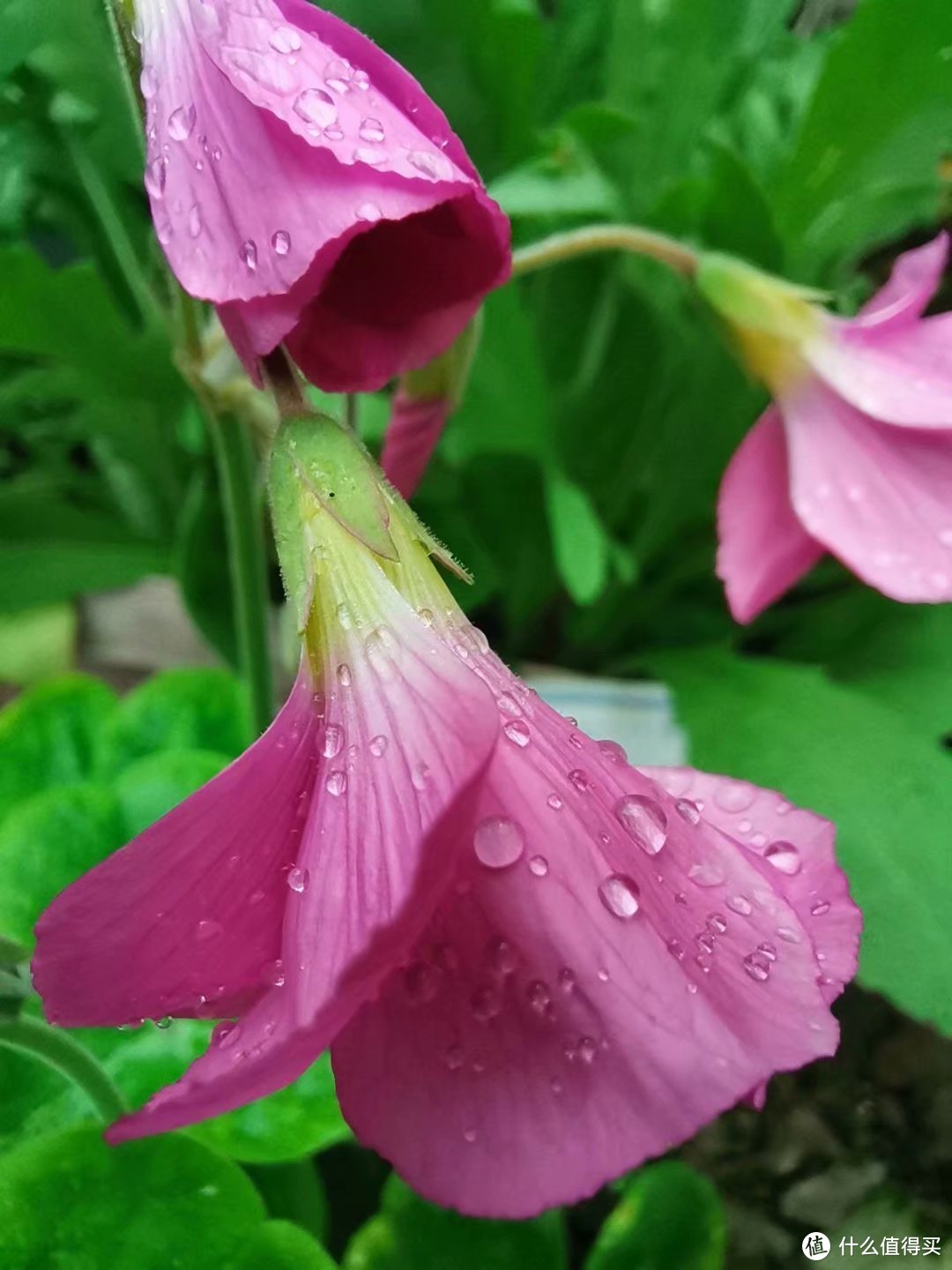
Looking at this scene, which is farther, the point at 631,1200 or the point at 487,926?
the point at 631,1200

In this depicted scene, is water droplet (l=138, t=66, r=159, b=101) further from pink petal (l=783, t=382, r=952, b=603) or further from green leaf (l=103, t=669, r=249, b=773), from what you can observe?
green leaf (l=103, t=669, r=249, b=773)

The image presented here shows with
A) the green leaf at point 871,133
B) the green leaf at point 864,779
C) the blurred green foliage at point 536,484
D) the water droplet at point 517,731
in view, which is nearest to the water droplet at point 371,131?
the water droplet at point 517,731

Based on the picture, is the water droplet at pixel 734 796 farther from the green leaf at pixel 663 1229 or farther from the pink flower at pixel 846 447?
the green leaf at pixel 663 1229

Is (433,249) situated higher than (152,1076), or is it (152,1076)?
(433,249)

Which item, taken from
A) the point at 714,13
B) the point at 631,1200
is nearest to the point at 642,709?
the point at 631,1200

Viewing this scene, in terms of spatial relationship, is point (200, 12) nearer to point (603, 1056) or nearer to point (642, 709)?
point (603, 1056)

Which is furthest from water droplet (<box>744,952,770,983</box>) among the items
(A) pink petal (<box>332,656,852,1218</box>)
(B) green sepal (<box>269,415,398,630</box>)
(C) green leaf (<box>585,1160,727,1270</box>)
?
(C) green leaf (<box>585,1160,727,1270</box>)

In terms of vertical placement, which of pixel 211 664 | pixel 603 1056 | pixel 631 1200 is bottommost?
pixel 211 664
